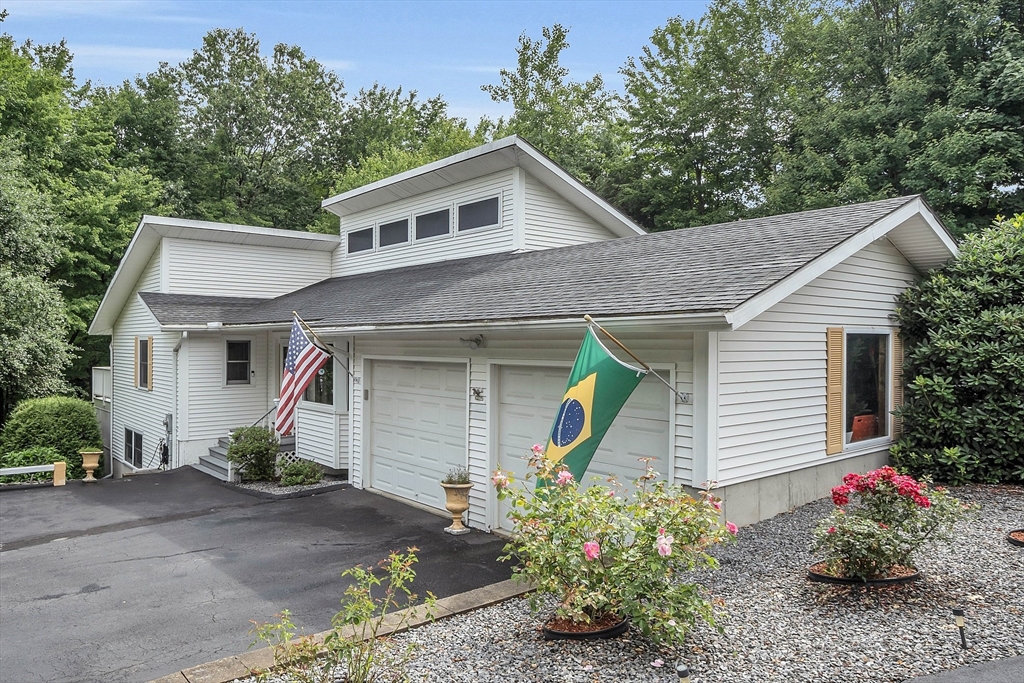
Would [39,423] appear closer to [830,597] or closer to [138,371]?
[138,371]

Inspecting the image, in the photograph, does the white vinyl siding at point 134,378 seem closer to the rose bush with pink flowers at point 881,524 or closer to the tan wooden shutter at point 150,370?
the tan wooden shutter at point 150,370

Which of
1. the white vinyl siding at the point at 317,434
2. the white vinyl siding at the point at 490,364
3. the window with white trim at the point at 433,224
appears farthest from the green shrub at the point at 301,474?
the window with white trim at the point at 433,224

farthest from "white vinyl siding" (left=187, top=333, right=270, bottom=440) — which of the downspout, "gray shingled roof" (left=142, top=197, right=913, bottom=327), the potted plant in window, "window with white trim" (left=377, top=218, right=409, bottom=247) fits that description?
the potted plant in window

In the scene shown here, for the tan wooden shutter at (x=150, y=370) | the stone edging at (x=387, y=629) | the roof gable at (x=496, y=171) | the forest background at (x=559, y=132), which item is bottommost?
the stone edging at (x=387, y=629)

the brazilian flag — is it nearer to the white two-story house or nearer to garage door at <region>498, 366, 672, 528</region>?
the white two-story house

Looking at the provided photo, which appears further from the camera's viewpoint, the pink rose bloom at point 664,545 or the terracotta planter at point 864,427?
the terracotta planter at point 864,427

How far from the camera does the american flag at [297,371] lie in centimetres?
1067

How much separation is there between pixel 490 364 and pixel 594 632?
15.2ft

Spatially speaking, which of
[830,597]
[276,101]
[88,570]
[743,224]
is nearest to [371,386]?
[88,570]

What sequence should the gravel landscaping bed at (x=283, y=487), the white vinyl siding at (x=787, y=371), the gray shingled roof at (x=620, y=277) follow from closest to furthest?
the gray shingled roof at (x=620, y=277) → the white vinyl siding at (x=787, y=371) → the gravel landscaping bed at (x=283, y=487)

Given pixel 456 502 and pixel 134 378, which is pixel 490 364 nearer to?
pixel 456 502

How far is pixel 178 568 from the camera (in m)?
7.65

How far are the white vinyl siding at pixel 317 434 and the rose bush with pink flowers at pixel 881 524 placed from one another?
8.75 meters

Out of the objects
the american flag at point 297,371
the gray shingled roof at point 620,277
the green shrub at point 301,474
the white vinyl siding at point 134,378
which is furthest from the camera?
the white vinyl siding at point 134,378
